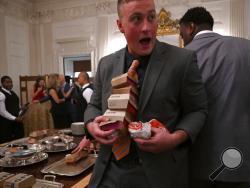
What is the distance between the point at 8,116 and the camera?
4.07 metres

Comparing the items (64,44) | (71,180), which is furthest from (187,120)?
(64,44)

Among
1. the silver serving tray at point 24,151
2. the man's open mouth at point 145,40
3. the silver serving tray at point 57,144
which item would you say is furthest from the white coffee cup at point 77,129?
the man's open mouth at point 145,40

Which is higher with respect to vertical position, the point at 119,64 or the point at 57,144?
the point at 119,64

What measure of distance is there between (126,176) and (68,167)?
61 centimetres

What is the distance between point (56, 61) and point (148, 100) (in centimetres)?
698

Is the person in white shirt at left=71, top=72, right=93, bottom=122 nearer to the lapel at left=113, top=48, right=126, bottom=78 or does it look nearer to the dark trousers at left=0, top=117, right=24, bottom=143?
the dark trousers at left=0, top=117, right=24, bottom=143

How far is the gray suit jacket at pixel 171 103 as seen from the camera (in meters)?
1.02

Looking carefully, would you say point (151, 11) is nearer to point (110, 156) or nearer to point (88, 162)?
point (110, 156)

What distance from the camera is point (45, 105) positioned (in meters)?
4.90

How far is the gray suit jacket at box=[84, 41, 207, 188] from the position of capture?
40.2 inches

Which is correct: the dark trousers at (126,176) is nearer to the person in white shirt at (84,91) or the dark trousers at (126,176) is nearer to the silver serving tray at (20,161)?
the silver serving tray at (20,161)

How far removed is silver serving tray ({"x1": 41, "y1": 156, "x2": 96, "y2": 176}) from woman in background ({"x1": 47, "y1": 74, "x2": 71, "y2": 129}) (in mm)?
3084

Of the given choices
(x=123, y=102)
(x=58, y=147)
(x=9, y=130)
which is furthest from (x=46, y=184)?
(x=9, y=130)

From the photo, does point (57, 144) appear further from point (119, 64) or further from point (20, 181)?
point (119, 64)
